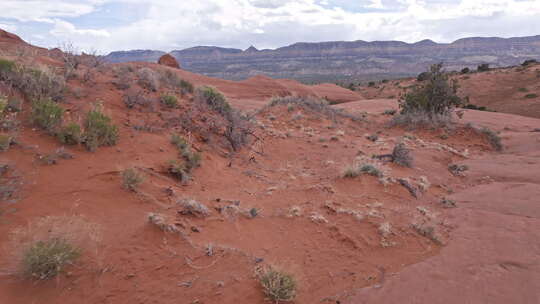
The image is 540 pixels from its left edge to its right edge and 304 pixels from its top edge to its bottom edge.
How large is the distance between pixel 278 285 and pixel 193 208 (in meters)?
2.03

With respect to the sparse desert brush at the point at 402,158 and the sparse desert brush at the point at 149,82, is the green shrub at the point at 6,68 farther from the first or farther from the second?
the sparse desert brush at the point at 402,158

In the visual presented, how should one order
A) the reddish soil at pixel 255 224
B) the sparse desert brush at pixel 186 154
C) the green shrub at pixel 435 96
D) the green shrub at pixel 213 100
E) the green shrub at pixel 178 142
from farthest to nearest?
the green shrub at pixel 435 96 < the green shrub at pixel 213 100 < the green shrub at pixel 178 142 < the sparse desert brush at pixel 186 154 < the reddish soil at pixel 255 224

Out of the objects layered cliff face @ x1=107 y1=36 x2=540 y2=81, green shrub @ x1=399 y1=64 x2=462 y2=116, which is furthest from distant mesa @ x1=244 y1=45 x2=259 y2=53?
green shrub @ x1=399 y1=64 x2=462 y2=116

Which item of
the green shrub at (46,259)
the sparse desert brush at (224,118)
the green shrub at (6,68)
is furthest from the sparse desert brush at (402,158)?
the green shrub at (6,68)

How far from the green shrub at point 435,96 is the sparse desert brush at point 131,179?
45.4 feet

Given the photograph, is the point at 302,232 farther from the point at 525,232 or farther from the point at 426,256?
the point at 525,232

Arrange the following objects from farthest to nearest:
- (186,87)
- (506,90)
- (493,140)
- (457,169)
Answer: (506,90)
(493,140)
(186,87)
(457,169)

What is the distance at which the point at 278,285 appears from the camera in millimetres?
3381

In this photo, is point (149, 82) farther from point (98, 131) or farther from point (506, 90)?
point (506, 90)

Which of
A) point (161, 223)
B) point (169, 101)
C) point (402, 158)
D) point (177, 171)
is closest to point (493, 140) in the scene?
point (402, 158)

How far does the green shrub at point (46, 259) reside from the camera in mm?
3111

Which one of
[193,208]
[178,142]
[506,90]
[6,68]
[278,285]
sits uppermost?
[6,68]

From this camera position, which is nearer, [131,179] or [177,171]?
[131,179]

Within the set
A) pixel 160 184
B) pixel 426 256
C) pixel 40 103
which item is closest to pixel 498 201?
pixel 426 256
